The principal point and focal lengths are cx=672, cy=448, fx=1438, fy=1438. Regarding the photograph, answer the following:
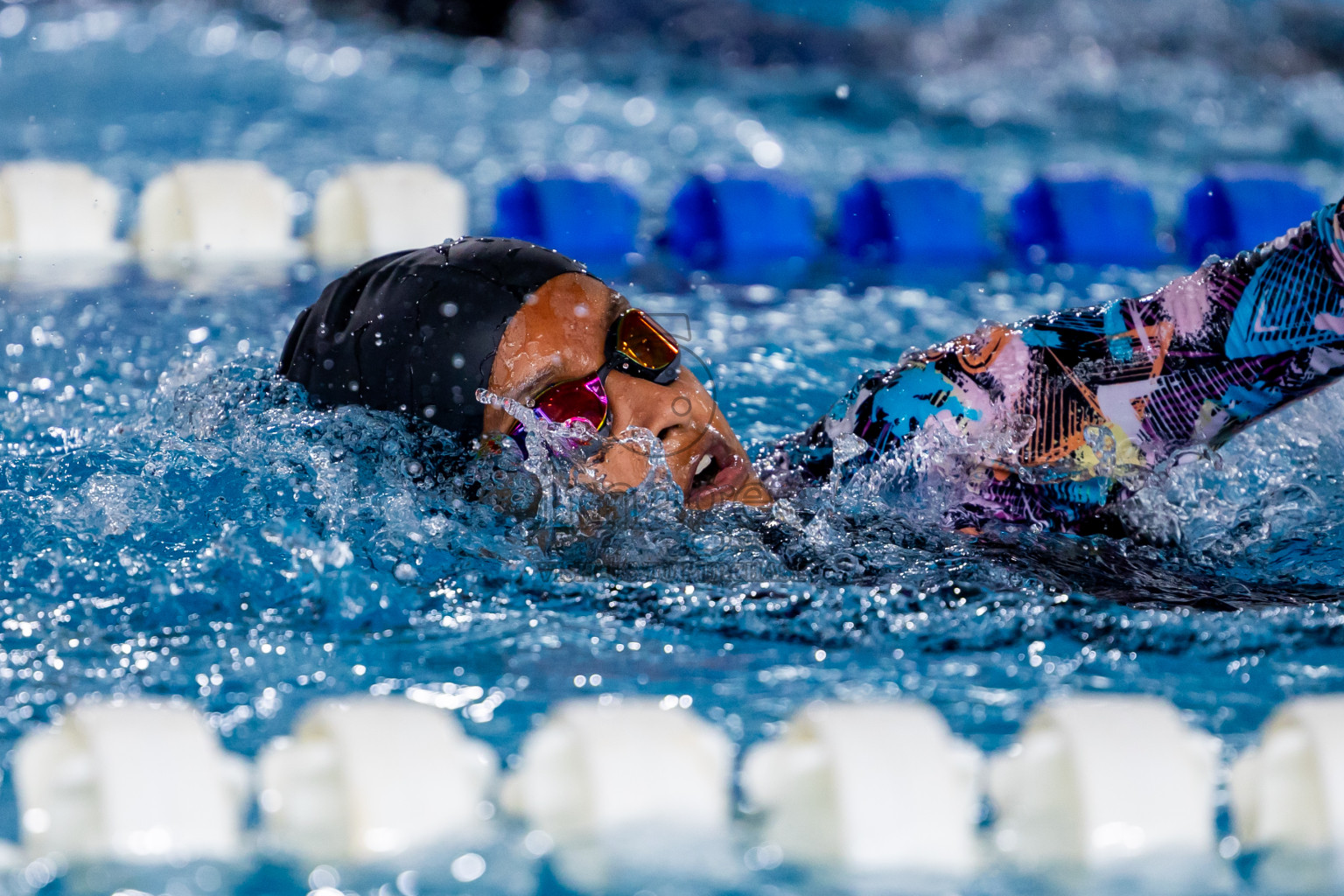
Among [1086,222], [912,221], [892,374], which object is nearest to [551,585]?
[892,374]

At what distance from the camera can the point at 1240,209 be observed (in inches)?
163

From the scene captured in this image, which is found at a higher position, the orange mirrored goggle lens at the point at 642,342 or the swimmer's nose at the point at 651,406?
the orange mirrored goggle lens at the point at 642,342

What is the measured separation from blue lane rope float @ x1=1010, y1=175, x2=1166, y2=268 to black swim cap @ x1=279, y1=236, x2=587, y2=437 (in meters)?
2.64

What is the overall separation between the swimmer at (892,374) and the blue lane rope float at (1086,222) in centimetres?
240

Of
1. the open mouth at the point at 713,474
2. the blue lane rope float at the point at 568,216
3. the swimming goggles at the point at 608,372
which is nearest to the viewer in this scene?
the swimming goggles at the point at 608,372

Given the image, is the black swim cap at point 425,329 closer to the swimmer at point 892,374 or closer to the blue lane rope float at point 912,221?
the swimmer at point 892,374

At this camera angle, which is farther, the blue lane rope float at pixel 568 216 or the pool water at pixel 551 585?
the blue lane rope float at pixel 568 216

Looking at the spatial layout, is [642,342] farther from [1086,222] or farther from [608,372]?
[1086,222]

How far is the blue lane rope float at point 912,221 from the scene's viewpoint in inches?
162

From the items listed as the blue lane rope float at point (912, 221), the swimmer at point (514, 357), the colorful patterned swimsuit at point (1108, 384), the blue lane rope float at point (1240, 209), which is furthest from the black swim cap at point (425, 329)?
the blue lane rope float at point (1240, 209)

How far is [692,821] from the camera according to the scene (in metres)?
1.36

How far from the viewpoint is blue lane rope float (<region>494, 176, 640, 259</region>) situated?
4.05m

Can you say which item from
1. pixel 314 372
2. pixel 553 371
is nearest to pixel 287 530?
pixel 314 372

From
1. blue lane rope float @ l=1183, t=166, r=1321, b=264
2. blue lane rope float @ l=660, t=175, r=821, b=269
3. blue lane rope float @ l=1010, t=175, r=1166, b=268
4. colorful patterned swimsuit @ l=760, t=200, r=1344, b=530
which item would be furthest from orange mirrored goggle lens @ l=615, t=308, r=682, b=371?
blue lane rope float @ l=1183, t=166, r=1321, b=264
